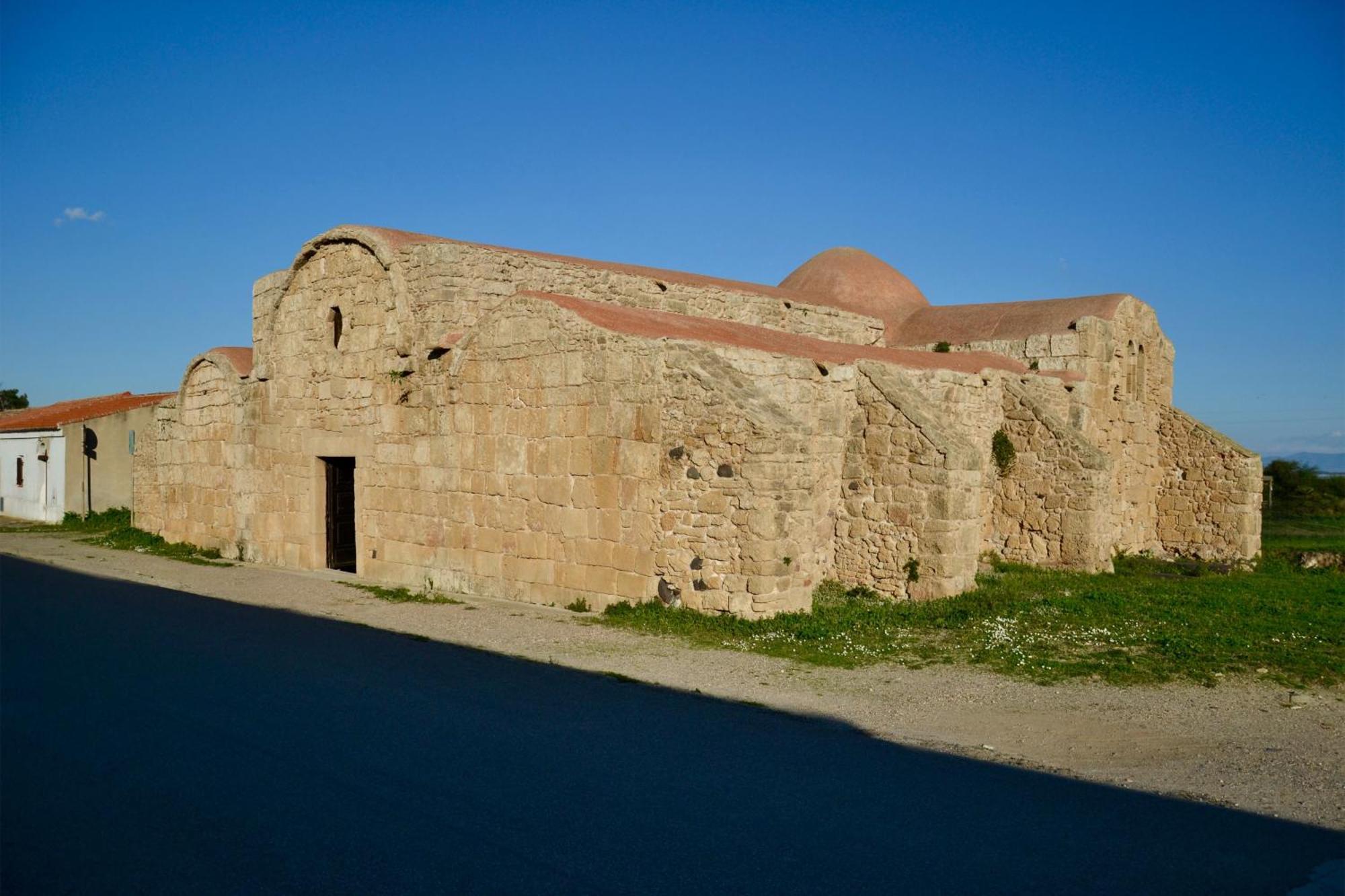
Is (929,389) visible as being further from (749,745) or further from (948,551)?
(749,745)

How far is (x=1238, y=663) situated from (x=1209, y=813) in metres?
3.93

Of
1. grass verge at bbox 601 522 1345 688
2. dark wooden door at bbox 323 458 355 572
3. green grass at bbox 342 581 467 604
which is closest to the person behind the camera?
grass verge at bbox 601 522 1345 688

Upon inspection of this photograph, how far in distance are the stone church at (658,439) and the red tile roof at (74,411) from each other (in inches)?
320

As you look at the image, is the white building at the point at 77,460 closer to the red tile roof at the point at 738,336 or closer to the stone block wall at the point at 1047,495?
the red tile roof at the point at 738,336

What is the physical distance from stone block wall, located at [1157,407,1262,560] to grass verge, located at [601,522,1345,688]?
5440mm

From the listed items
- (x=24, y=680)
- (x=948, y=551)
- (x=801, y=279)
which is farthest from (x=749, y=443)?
(x=801, y=279)

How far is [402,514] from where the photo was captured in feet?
42.5

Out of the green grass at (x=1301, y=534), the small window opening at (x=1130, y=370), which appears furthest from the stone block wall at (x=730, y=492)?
the green grass at (x=1301, y=534)

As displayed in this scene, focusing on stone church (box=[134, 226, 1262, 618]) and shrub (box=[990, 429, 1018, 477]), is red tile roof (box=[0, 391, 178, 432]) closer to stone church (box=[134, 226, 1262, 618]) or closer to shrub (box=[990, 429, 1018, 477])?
stone church (box=[134, 226, 1262, 618])

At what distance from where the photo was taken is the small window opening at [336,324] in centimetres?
1432

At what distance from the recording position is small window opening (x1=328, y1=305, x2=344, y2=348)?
564 inches

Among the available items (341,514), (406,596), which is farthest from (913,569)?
(341,514)

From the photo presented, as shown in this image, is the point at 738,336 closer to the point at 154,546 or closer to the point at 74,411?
the point at 154,546

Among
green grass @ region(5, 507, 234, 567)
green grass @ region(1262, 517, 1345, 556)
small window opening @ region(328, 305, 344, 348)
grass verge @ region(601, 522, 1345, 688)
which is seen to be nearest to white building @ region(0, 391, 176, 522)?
green grass @ region(5, 507, 234, 567)
